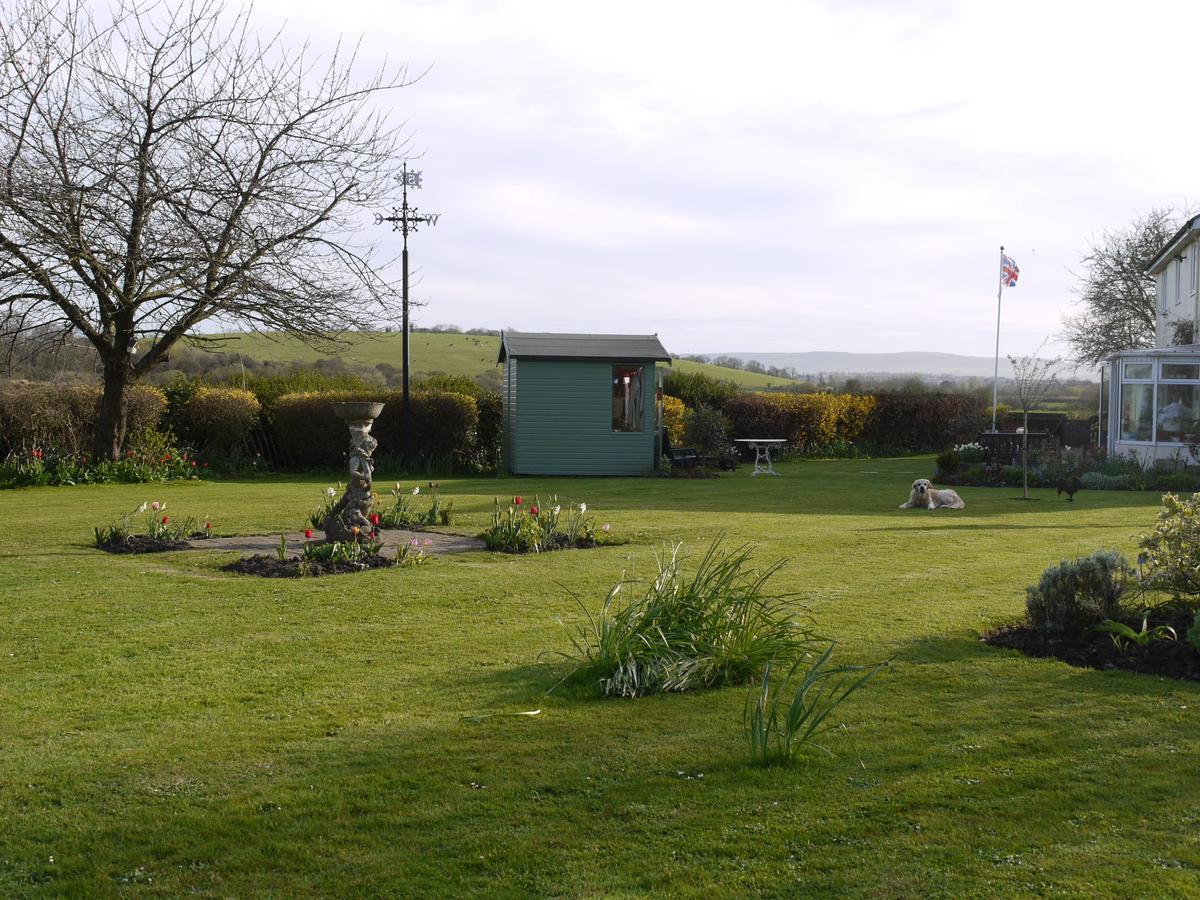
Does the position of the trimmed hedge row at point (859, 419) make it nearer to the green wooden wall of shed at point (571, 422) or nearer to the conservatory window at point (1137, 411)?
the green wooden wall of shed at point (571, 422)

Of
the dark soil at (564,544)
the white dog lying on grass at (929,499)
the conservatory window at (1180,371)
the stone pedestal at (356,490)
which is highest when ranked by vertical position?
the conservatory window at (1180,371)

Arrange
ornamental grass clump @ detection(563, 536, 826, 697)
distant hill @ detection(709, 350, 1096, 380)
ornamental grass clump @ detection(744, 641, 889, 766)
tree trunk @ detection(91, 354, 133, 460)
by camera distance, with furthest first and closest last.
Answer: distant hill @ detection(709, 350, 1096, 380) < tree trunk @ detection(91, 354, 133, 460) < ornamental grass clump @ detection(563, 536, 826, 697) < ornamental grass clump @ detection(744, 641, 889, 766)

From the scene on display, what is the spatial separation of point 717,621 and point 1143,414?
63.0 ft

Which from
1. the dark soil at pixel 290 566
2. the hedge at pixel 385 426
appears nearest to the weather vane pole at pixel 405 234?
the hedge at pixel 385 426

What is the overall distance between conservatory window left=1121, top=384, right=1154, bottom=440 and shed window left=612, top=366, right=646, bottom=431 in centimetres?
1002

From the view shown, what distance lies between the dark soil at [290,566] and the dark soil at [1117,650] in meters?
5.35

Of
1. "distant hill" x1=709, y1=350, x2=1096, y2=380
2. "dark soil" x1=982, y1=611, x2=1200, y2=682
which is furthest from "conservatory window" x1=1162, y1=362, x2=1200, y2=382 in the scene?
"distant hill" x1=709, y1=350, x2=1096, y2=380

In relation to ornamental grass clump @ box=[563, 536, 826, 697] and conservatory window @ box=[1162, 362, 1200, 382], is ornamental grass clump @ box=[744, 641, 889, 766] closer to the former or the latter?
ornamental grass clump @ box=[563, 536, 826, 697]

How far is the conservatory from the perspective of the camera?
21.1 meters

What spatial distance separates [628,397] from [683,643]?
17496 mm

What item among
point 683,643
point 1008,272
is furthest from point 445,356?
point 683,643

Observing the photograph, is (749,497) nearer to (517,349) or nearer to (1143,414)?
(517,349)

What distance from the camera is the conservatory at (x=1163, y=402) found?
2112 centimetres

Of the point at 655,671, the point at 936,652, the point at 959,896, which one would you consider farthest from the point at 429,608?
the point at 959,896
